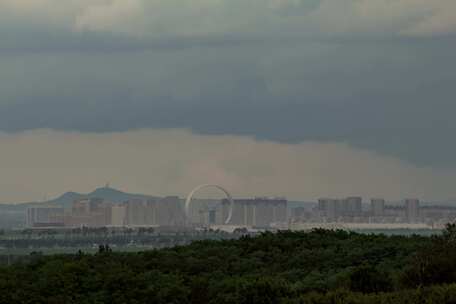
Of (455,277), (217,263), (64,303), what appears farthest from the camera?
(217,263)

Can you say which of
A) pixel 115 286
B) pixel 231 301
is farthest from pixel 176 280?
pixel 231 301

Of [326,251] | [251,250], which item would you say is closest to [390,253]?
[326,251]

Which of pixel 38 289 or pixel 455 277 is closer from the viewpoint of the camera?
pixel 455 277

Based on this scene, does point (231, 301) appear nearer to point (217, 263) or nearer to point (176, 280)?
point (176, 280)

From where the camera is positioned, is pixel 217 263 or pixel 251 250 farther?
pixel 251 250

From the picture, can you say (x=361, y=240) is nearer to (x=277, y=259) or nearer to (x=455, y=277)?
(x=277, y=259)

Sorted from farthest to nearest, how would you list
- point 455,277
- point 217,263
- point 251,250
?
1. point 251,250
2. point 217,263
3. point 455,277
